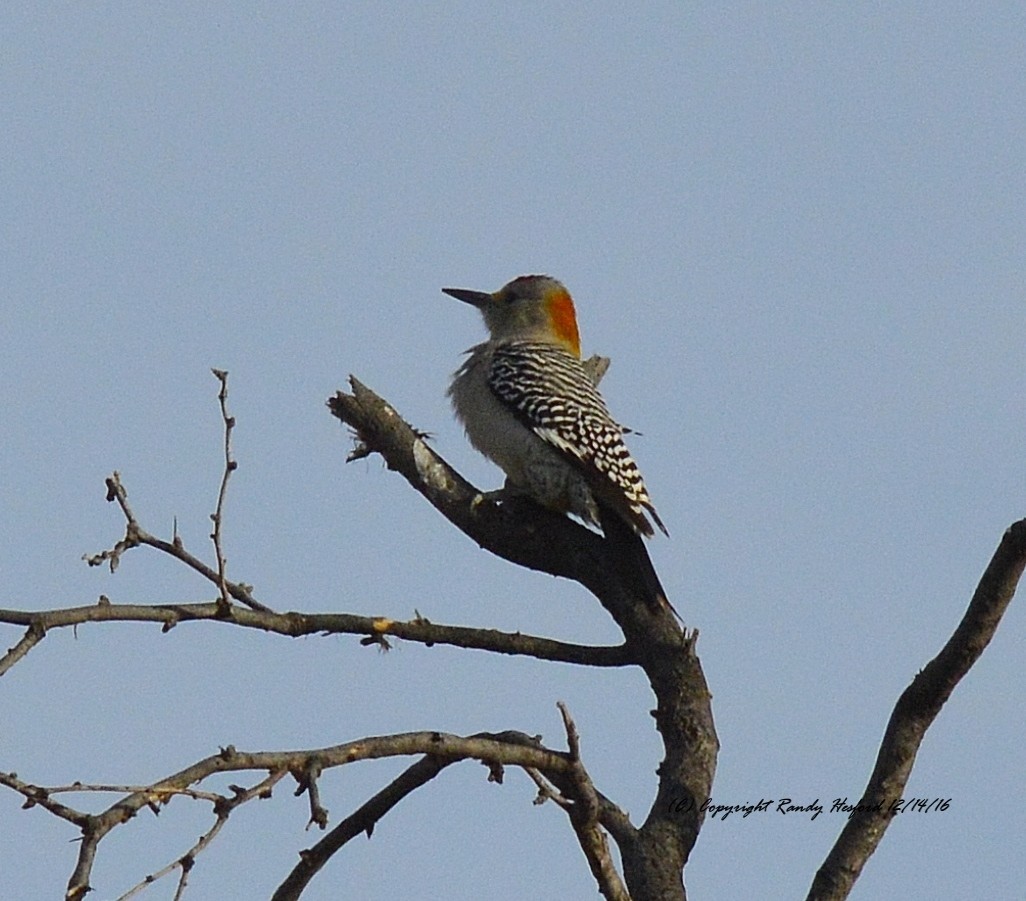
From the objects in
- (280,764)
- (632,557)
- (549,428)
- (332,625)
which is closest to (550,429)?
(549,428)

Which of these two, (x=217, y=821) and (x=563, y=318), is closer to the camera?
(x=217, y=821)

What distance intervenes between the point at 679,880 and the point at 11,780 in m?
2.49

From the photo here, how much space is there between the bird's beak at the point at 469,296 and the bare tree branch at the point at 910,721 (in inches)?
252

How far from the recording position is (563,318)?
11.6 m

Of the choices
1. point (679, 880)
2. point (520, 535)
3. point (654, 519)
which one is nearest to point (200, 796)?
point (679, 880)

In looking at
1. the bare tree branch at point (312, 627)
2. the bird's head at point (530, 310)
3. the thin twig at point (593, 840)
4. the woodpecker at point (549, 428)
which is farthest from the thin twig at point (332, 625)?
the bird's head at point (530, 310)

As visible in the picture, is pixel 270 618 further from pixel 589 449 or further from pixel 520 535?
pixel 589 449

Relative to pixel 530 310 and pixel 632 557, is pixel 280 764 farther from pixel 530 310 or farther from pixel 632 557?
pixel 530 310

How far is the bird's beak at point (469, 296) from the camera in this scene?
38.7 ft

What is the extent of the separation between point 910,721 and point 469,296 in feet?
21.4

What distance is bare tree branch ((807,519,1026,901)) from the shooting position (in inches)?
214

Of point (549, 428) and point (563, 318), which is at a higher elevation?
point (563, 318)

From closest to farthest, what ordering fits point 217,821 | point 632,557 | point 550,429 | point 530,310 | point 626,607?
point 217,821 → point 626,607 → point 632,557 → point 550,429 → point 530,310

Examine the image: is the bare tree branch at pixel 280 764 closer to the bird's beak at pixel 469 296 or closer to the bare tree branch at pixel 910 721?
the bare tree branch at pixel 910 721
